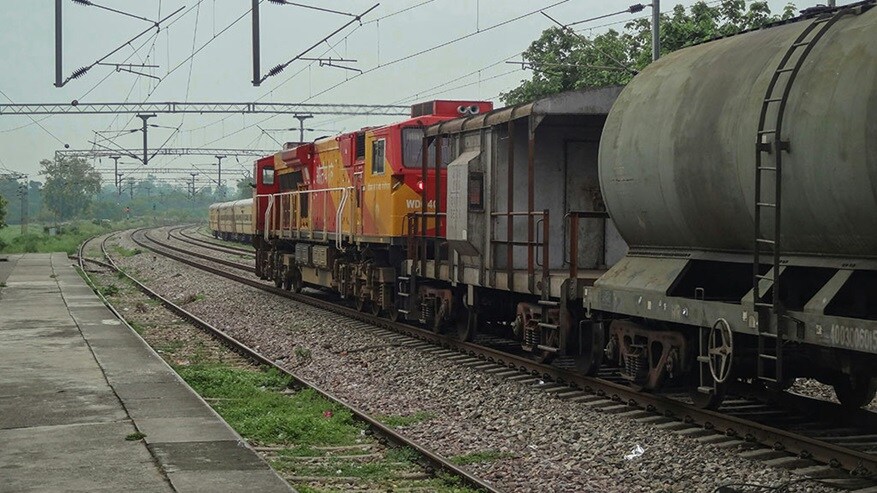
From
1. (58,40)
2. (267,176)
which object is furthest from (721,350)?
(58,40)

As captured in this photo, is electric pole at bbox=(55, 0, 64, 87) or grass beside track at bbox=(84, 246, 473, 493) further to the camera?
electric pole at bbox=(55, 0, 64, 87)

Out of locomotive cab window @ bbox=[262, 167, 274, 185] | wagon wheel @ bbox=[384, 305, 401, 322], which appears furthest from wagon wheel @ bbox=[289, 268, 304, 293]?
wagon wheel @ bbox=[384, 305, 401, 322]

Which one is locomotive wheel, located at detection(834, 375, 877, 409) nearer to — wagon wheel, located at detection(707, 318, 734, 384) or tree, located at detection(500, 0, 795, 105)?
wagon wheel, located at detection(707, 318, 734, 384)

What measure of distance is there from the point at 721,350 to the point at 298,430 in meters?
3.93

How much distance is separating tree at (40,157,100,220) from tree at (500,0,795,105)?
80805 mm

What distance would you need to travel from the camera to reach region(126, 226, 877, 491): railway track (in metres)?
8.69

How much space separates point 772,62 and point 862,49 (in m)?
1.13

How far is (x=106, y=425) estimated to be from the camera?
33.0 ft

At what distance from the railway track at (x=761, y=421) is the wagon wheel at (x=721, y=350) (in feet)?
1.49

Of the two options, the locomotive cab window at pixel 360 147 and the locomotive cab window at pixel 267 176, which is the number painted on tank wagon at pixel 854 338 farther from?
the locomotive cab window at pixel 267 176

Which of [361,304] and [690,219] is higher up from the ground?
[690,219]

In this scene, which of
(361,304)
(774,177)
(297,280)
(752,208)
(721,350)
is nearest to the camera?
(774,177)

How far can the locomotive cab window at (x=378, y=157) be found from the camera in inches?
762

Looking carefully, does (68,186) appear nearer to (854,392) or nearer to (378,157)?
(378,157)
